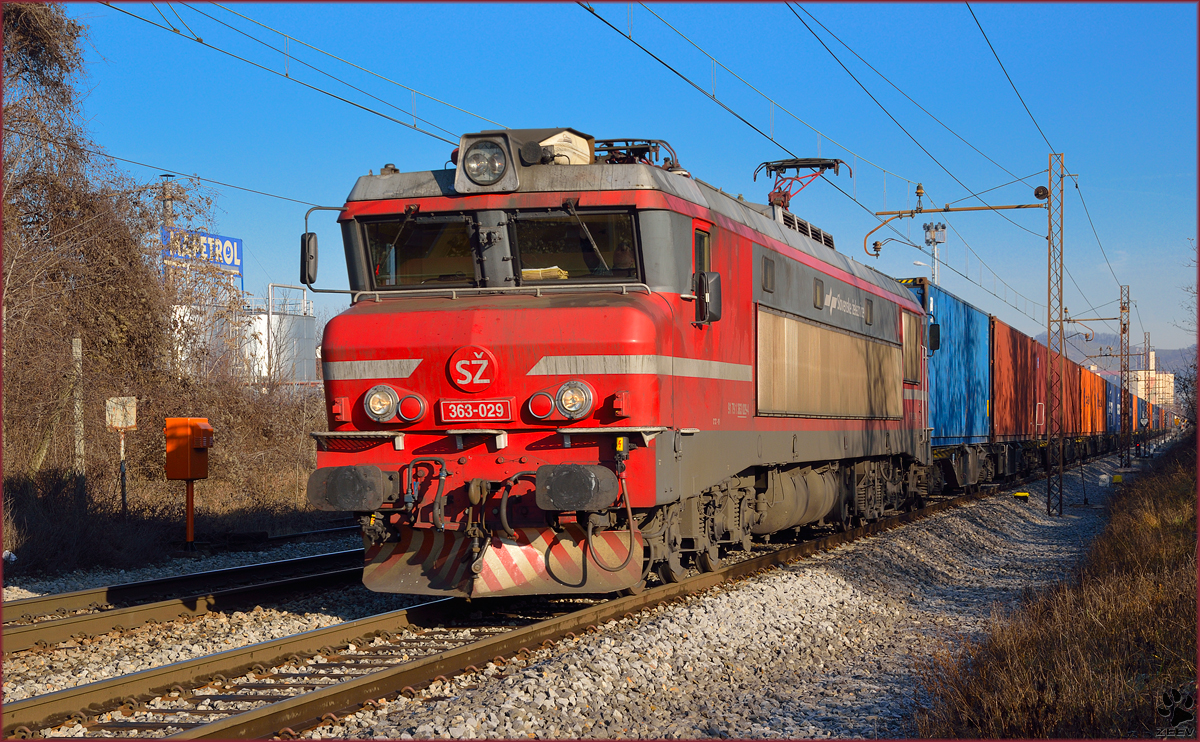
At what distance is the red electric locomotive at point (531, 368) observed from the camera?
8359 millimetres

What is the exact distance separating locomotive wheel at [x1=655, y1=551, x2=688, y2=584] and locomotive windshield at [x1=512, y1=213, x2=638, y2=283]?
285cm

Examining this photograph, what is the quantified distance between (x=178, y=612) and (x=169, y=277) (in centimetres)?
1543

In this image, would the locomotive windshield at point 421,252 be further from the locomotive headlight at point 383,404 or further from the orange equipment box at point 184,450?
the orange equipment box at point 184,450

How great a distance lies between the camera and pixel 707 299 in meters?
9.14

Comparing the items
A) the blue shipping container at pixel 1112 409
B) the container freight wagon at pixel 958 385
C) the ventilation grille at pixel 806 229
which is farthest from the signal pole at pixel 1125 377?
the ventilation grille at pixel 806 229

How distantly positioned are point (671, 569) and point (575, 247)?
335 centimetres

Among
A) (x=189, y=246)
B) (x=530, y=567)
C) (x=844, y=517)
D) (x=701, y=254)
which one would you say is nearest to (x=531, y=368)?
(x=530, y=567)

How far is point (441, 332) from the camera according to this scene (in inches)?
339

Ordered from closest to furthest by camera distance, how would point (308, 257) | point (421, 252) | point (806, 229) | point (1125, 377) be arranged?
point (421, 252) < point (308, 257) < point (806, 229) < point (1125, 377)

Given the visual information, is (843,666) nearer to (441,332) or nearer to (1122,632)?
(1122,632)

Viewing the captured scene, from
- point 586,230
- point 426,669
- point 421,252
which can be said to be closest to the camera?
point 426,669

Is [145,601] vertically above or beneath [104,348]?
beneath

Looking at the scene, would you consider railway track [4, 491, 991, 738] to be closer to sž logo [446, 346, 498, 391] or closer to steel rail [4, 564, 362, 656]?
sž logo [446, 346, 498, 391]

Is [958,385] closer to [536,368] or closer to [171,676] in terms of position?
[536,368]
